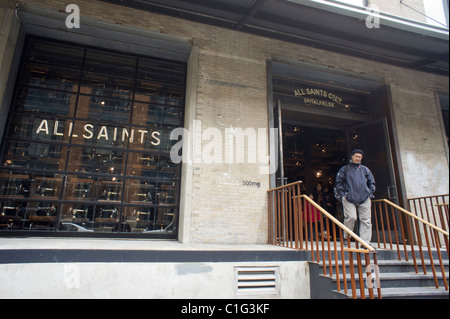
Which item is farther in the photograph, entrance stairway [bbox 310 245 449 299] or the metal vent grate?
the metal vent grate

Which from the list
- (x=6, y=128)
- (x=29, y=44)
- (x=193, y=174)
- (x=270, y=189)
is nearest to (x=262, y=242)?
(x=270, y=189)

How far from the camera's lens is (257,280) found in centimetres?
455

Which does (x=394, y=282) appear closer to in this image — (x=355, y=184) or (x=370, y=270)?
(x=370, y=270)

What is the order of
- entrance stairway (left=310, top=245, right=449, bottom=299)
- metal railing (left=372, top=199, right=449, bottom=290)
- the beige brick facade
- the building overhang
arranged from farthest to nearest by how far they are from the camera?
the building overhang
the beige brick facade
metal railing (left=372, top=199, right=449, bottom=290)
entrance stairway (left=310, top=245, right=449, bottom=299)

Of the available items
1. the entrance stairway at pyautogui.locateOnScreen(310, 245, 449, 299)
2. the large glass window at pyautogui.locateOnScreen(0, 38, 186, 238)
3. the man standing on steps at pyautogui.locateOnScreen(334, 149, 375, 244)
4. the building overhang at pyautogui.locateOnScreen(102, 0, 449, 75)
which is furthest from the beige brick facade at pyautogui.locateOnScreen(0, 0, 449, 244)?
the entrance stairway at pyautogui.locateOnScreen(310, 245, 449, 299)

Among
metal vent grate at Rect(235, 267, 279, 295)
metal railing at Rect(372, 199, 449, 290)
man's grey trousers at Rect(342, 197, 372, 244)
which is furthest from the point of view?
man's grey trousers at Rect(342, 197, 372, 244)

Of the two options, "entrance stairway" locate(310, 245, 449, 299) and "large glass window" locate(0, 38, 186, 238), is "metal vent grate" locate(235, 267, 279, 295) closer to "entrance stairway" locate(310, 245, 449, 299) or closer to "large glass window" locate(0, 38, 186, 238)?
"entrance stairway" locate(310, 245, 449, 299)

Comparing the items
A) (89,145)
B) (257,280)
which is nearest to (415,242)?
(257,280)

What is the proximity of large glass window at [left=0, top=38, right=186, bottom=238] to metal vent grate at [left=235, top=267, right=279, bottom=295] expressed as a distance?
2397mm

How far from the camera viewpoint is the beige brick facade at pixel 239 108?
19.3 ft

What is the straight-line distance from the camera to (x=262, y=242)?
5.96 metres

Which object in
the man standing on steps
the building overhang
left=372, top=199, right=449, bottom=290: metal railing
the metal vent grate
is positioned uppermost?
the building overhang

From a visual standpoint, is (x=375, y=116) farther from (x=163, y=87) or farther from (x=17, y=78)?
(x=17, y=78)

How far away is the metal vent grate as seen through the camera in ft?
14.7
